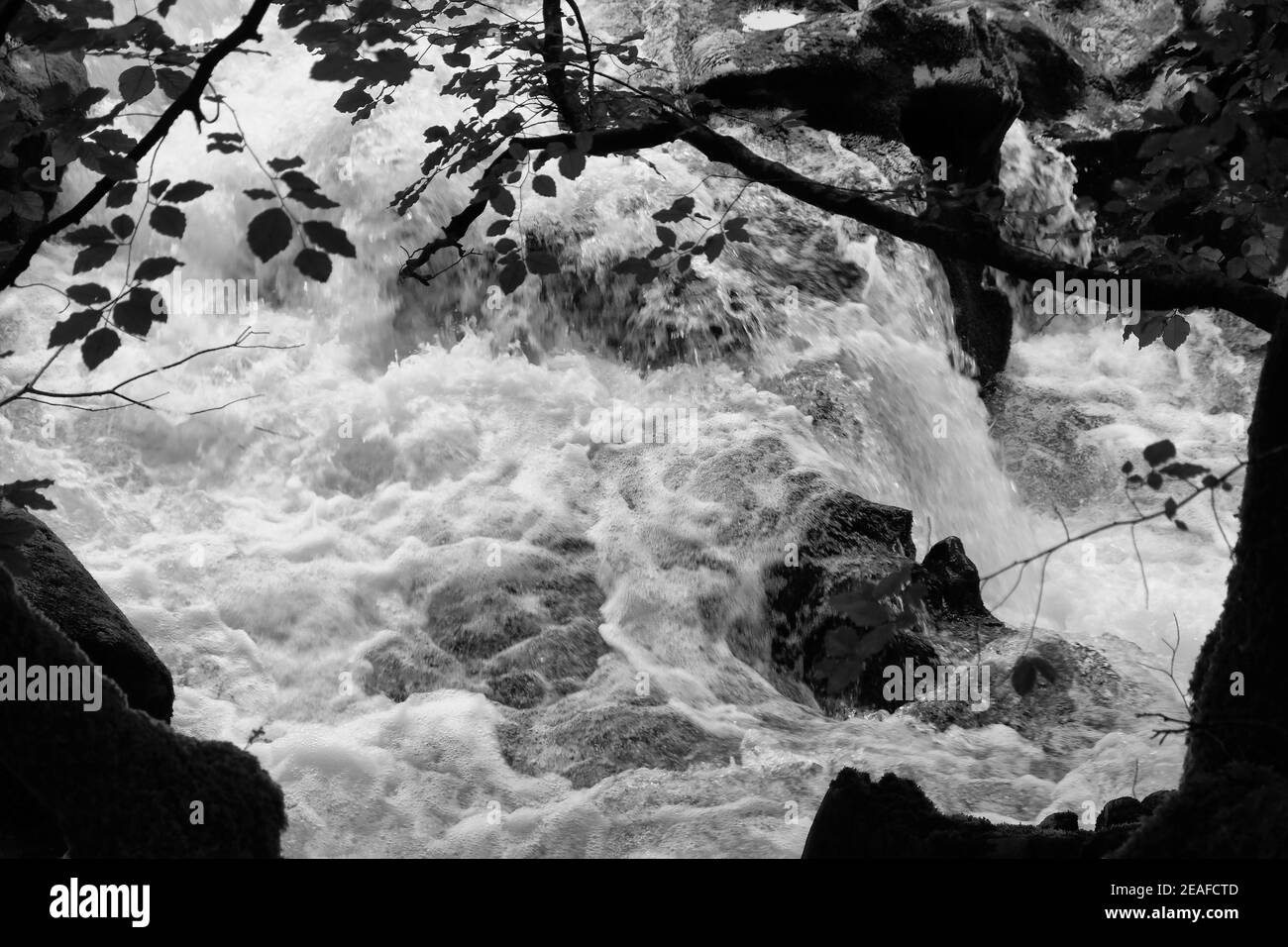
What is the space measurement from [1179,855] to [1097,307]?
38.6 ft

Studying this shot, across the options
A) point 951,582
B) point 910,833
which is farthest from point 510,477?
point 910,833

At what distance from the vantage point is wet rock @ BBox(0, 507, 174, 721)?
4832 millimetres

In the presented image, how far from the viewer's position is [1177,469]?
2.34 m

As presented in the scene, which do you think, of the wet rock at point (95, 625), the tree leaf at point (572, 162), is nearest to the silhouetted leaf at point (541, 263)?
A: the tree leaf at point (572, 162)

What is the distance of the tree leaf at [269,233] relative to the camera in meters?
2.25

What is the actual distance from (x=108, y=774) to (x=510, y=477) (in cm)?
595

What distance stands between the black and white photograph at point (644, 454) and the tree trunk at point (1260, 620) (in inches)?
0.4

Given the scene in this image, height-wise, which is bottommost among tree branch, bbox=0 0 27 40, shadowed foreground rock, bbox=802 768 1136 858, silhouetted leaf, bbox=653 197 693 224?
shadowed foreground rock, bbox=802 768 1136 858

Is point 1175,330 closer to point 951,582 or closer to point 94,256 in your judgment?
point 94,256

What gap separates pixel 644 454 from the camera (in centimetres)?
902

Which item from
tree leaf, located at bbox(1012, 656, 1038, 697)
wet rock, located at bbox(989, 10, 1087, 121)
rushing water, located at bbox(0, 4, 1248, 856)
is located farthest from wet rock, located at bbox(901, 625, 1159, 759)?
wet rock, located at bbox(989, 10, 1087, 121)

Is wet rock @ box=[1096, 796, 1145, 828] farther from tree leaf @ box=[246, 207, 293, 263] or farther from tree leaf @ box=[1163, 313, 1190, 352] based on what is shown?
tree leaf @ box=[246, 207, 293, 263]

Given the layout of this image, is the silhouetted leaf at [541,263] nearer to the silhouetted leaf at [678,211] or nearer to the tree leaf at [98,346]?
the silhouetted leaf at [678,211]
